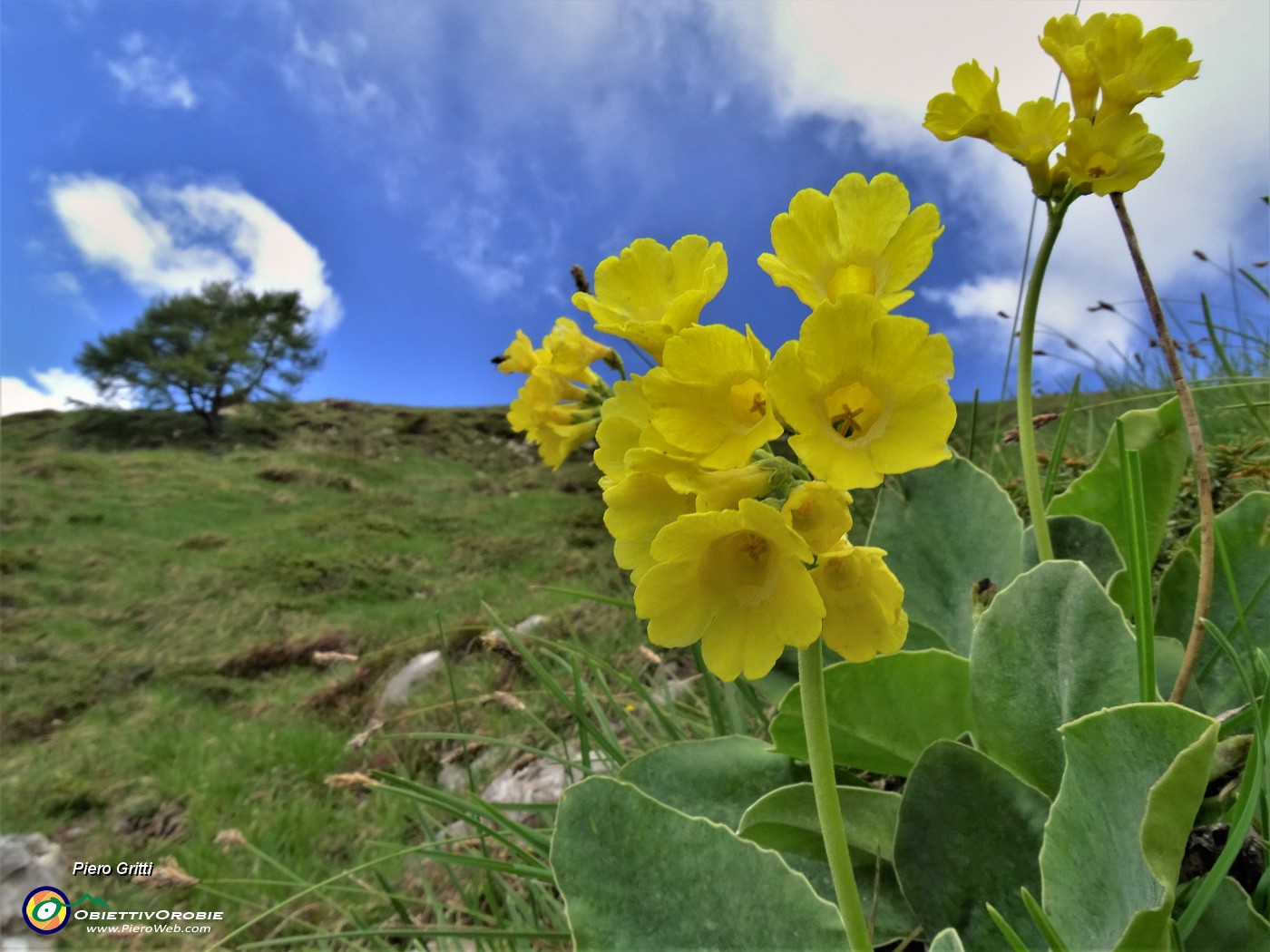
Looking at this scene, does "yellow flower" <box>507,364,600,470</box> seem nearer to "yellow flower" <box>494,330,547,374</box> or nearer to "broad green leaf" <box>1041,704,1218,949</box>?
"yellow flower" <box>494,330,547,374</box>

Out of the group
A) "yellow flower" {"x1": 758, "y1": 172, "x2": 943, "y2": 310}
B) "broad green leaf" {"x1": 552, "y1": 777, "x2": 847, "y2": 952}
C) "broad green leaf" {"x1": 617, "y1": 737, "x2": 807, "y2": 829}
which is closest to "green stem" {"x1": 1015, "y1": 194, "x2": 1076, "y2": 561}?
"yellow flower" {"x1": 758, "y1": 172, "x2": 943, "y2": 310}

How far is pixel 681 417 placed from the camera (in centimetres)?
47

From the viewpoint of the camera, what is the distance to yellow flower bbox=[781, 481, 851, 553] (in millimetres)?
460

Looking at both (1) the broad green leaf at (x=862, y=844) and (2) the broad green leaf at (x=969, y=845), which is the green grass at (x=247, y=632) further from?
(2) the broad green leaf at (x=969, y=845)

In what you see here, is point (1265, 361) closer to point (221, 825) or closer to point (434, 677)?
point (434, 677)

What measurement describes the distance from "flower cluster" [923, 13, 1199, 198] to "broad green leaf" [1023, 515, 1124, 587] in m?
0.41

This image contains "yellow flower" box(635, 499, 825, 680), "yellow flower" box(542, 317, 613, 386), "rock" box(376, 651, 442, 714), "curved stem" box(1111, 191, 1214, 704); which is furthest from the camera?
"rock" box(376, 651, 442, 714)

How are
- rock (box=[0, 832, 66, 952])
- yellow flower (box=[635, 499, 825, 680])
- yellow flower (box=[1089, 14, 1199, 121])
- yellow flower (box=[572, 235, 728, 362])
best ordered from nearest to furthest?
yellow flower (box=[635, 499, 825, 680]) → yellow flower (box=[572, 235, 728, 362]) → yellow flower (box=[1089, 14, 1199, 121]) → rock (box=[0, 832, 66, 952])

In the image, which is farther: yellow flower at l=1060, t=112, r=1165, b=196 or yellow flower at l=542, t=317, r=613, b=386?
yellow flower at l=542, t=317, r=613, b=386

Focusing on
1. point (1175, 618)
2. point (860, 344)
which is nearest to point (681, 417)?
point (860, 344)

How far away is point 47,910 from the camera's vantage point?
2.00 m

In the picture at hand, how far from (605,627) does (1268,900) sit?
3042 mm

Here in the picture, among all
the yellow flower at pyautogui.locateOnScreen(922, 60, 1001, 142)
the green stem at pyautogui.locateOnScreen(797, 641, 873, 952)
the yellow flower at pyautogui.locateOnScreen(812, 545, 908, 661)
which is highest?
the yellow flower at pyautogui.locateOnScreen(922, 60, 1001, 142)

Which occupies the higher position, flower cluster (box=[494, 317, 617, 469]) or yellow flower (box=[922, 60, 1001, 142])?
yellow flower (box=[922, 60, 1001, 142])
